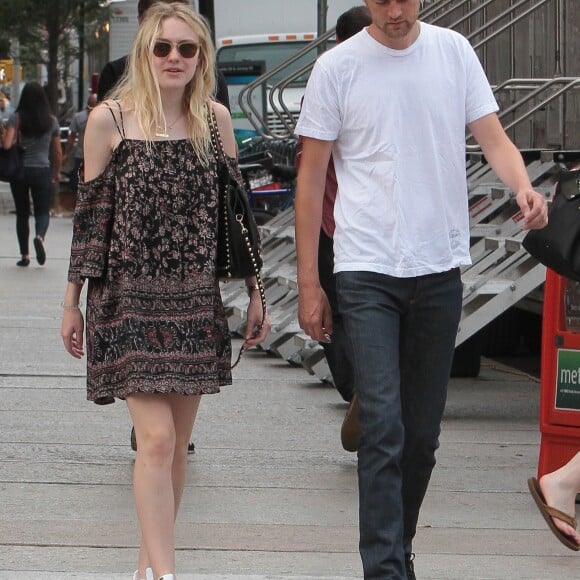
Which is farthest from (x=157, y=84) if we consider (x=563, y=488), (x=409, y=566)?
(x=563, y=488)

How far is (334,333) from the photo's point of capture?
6.38 m

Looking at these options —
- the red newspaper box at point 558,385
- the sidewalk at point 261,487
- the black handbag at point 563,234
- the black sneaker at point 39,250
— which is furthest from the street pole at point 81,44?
the black handbag at point 563,234

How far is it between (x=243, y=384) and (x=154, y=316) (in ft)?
15.4

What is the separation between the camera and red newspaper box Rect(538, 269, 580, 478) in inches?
229

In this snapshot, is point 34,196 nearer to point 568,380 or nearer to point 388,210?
point 568,380

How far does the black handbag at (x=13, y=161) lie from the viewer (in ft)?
50.1

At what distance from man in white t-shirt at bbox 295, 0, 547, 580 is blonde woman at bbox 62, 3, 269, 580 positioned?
32 cm

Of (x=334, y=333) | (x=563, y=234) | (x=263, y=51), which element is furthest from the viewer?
(x=263, y=51)

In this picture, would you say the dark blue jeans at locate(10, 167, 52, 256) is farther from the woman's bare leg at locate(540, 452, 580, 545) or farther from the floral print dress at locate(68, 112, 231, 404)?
the floral print dress at locate(68, 112, 231, 404)

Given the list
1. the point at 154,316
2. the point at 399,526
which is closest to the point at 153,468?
the point at 154,316

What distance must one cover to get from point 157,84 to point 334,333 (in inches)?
86.9

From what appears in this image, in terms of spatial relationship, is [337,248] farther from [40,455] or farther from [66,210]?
[66,210]

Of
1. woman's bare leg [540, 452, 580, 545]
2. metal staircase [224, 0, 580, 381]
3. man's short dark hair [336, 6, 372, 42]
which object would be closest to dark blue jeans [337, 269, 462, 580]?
woman's bare leg [540, 452, 580, 545]

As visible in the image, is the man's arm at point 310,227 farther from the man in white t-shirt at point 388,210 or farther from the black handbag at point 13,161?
the black handbag at point 13,161
